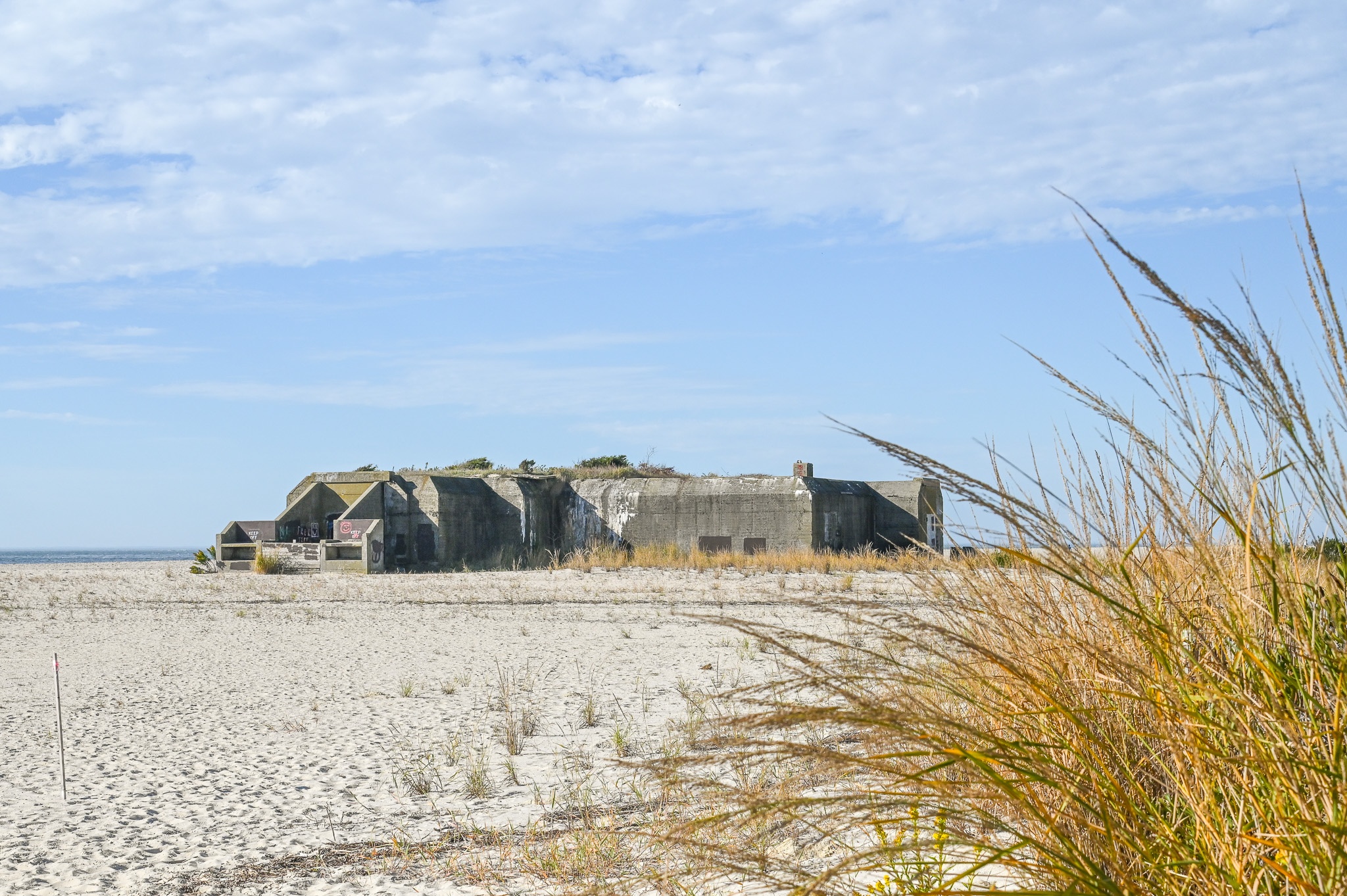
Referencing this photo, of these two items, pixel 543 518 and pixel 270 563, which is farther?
pixel 543 518

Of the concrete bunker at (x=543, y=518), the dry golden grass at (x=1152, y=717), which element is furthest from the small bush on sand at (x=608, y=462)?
the dry golden grass at (x=1152, y=717)

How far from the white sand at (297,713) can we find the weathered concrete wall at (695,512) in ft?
21.9

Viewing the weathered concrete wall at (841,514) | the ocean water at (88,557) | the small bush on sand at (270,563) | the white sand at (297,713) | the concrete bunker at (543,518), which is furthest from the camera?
the ocean water at (88,557)

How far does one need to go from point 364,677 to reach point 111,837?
4.21 metres

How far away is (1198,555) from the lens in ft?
8.16

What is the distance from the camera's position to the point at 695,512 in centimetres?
2356

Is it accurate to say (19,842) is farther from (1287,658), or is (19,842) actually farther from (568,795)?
(1287,658)

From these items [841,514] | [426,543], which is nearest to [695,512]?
[841,514]

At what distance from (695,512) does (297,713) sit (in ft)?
53.2

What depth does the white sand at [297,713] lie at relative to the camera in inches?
191

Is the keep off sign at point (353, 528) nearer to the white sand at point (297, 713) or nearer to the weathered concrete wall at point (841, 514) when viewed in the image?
the white sand at point (297, 713)

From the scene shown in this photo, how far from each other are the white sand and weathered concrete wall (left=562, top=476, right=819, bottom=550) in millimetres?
6687

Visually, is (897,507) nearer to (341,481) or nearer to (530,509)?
(530,509)

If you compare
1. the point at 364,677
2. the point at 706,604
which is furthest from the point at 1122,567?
the point at 706,604
